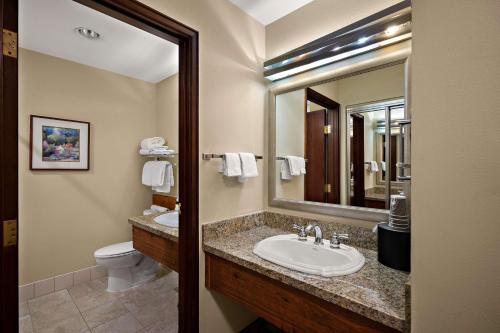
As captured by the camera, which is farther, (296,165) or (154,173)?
(154,173)

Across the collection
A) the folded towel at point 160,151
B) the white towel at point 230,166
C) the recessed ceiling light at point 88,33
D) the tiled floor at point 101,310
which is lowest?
the tiled floor at point 101,310

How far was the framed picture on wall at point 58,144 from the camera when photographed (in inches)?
88.4

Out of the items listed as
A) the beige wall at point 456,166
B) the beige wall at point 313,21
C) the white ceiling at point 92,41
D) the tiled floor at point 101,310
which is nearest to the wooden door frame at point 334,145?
the beige wall at point 313,21

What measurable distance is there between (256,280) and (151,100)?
2791mm

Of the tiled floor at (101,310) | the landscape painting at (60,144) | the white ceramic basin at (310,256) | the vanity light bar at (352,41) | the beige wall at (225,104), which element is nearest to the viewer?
the white ceramic basin at (310,256)

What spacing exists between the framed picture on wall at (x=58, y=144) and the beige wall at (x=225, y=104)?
Answer: 1.94m

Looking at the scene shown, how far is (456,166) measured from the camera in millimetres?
607

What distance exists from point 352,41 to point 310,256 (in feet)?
4.17

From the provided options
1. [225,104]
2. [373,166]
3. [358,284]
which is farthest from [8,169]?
[373,166]

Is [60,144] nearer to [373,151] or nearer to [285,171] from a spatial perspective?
[285,171]

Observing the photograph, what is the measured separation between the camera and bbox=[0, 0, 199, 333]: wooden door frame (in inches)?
33.6

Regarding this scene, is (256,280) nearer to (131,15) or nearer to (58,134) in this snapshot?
(131,15)

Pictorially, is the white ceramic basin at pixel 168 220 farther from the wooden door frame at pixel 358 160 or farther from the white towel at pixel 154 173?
the wooden door frame at pixel 358 160

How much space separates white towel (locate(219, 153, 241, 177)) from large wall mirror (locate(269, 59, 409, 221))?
0.41 meters
